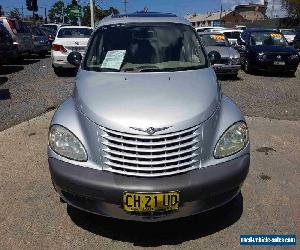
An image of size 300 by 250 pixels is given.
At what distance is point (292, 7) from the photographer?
59.2 meters

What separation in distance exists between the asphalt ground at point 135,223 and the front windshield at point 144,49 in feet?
5.09

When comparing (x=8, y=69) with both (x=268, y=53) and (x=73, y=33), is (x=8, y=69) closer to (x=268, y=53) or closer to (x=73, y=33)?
(x=73, y=33)

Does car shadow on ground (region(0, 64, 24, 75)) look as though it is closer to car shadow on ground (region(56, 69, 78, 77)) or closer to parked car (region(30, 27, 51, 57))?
car shadow on ground (region(56, 69, 78, 77))

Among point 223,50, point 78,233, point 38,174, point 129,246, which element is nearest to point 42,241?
point 78,233

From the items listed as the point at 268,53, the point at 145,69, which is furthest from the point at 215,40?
the point at 145,69

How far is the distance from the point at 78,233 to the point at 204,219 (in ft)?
3.93

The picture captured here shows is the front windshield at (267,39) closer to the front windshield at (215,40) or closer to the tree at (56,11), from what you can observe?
the front windshield at (215,40)

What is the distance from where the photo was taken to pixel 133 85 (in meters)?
3.67

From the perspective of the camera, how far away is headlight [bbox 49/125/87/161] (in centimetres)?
321

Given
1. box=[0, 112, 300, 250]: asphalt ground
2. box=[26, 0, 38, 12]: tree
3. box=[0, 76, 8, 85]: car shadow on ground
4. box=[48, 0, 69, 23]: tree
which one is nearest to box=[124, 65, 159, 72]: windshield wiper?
box=[0, 112, 300, 250]: asphalt ground

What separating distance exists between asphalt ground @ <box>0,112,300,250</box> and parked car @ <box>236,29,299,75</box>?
8375mm

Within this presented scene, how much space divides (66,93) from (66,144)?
6.47 m

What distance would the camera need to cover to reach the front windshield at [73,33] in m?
12.8

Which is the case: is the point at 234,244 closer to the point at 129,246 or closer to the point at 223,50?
the point at 129,246
